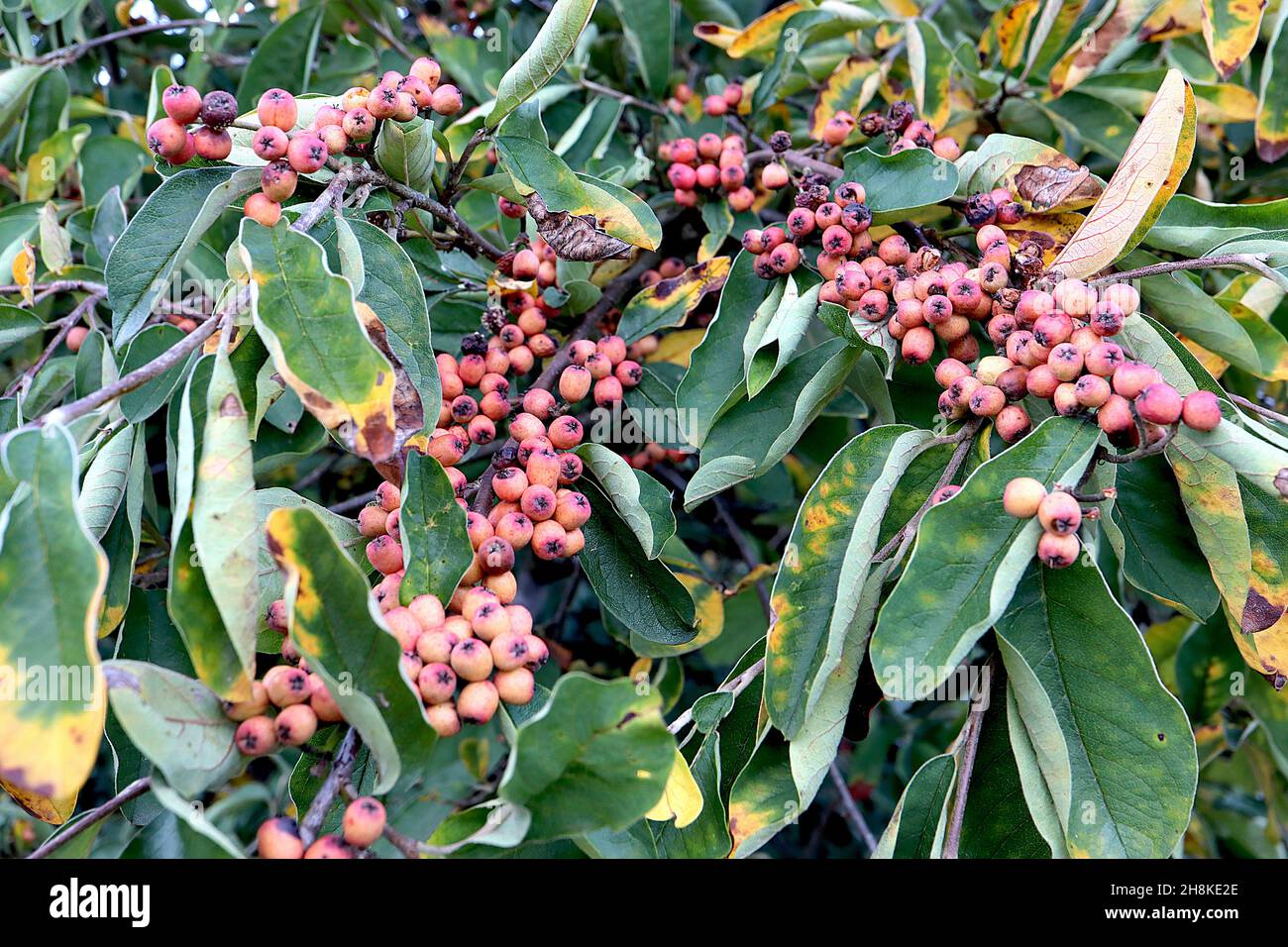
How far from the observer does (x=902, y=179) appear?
1.66 m

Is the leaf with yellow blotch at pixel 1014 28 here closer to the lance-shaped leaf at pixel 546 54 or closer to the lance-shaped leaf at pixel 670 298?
the lance-shaped leaf at pixel 670 298

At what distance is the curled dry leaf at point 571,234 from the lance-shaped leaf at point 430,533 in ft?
1.53

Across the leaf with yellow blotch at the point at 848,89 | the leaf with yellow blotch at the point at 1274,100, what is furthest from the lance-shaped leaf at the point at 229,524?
the leaf with yellow blotch at the point at 1274,100

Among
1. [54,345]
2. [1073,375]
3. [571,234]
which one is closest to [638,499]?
[571,234]

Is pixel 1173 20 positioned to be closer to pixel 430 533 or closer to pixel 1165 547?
pixel 1165 547

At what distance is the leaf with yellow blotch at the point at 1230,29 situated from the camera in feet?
6.07

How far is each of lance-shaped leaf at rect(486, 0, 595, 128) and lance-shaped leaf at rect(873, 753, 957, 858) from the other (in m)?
1.17

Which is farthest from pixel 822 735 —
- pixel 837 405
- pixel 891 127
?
pixel 891 127

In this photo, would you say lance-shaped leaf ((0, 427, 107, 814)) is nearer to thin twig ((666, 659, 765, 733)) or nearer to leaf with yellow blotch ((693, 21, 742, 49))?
thin twig ((666, 659, 765, 733))

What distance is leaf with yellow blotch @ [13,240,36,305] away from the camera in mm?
1811

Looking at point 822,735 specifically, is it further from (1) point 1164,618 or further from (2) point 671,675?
(1) point 1164,618

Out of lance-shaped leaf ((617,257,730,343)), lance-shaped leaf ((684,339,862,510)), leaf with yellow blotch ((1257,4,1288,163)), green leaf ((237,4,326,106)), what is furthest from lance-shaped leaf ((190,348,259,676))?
leaf with yellow blotch ((1257,4,1288,163))
